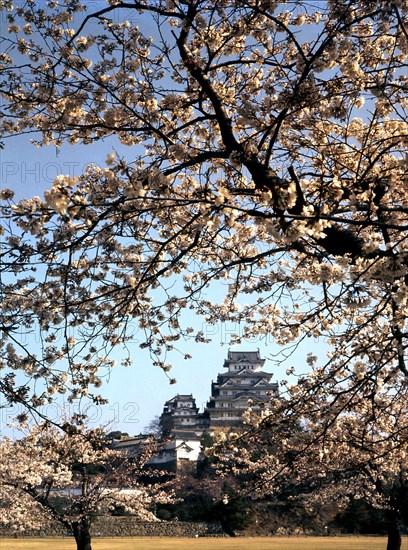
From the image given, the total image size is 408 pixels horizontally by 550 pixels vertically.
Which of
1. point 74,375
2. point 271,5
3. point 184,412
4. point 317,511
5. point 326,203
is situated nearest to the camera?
point 326,203

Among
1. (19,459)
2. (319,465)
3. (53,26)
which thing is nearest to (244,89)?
(53,26)

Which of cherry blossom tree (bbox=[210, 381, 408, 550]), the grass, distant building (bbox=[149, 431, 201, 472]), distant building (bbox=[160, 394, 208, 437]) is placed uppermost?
distant building (bbox=[160, 394, 208, 437])

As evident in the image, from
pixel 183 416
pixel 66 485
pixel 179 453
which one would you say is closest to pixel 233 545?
pixel 66 485

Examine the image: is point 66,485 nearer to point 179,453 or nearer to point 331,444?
point 331,444

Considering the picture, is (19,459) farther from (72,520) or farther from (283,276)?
(283,276)

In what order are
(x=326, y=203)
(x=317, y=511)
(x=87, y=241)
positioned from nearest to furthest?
(x=326, y=203) < (x=87, y=241) < (x=317, y=511)

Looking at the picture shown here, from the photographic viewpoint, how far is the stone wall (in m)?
35.7

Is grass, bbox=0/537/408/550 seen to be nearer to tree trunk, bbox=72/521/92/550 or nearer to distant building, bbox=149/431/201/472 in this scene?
tree trunk, bbox=72/521/92/550

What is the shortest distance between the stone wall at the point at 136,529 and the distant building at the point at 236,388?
20.6m

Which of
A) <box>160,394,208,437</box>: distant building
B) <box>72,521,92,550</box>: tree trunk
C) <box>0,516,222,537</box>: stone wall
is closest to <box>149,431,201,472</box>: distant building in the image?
<box>160,394,208,437</box>: distant building

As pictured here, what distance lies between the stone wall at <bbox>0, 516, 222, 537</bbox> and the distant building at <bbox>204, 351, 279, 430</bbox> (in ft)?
67.5

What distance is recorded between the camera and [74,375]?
594cm

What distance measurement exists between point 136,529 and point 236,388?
27.9 m

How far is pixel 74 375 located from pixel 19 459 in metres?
15.1
